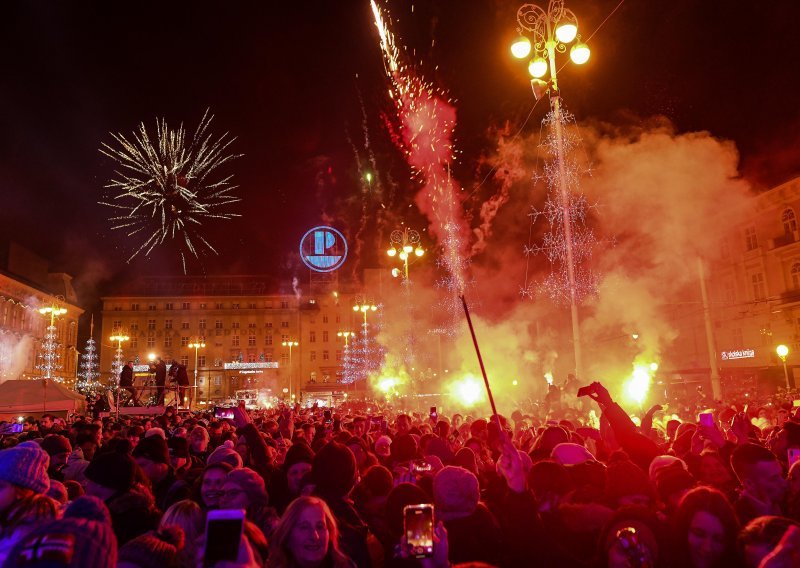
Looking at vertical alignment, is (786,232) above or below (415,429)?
above

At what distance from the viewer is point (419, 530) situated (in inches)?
113

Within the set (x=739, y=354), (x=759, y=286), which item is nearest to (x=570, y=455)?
(x=739, y=354)

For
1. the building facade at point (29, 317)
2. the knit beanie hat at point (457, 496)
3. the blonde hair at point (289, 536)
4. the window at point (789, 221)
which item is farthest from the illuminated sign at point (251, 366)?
the blonde hair at point (289, 536)

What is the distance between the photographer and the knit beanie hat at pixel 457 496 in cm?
402

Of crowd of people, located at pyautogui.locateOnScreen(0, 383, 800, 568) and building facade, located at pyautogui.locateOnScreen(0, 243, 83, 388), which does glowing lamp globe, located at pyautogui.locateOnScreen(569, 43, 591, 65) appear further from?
building facade, located at pyautogui.locateOnScreen(0, 243, 83, 388)

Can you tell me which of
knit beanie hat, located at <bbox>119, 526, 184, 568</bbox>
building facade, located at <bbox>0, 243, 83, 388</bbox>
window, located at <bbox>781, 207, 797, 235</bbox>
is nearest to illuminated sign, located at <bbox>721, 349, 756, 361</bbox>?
window, located at <bbox>781, 207, 797, 235</bbox>

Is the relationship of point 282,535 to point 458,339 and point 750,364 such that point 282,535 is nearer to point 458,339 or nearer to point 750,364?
point 458,339

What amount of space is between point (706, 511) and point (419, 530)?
1.77 meters

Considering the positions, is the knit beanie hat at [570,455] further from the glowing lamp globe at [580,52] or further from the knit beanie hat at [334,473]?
the glowing lamp globe at [580,52]

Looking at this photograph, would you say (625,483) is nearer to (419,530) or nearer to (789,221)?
(419,530)

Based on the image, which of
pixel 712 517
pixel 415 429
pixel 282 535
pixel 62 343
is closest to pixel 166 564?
pixel 282 535

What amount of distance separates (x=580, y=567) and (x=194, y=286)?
104 meters

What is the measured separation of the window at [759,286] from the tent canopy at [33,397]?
136 ft

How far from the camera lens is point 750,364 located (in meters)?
40.3
